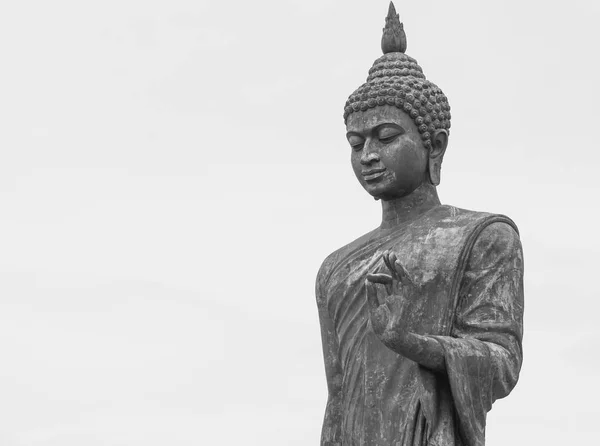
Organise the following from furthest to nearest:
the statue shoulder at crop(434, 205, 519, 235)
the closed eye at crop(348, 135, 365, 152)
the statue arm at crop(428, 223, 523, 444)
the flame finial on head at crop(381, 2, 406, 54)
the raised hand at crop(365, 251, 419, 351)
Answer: the flame finial on head at crop(381, 2, 406, 54), the closed eye at crop(348, 135, 365, 152), the statue shoulder at crop(434, 205, 519, 235), the statue arm at crop(428, 223, 523, 444), the raised hand at crop(365, 251, 419, 351)

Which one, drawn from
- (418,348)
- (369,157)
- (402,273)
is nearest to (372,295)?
(402,273)

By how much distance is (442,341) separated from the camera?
1567 centimetres

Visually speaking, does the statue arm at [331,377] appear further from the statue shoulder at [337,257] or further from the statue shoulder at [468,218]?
the statue shoulder at [468,218]

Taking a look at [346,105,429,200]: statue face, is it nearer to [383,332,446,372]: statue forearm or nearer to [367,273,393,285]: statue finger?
[367,273,393,285]: statue finger

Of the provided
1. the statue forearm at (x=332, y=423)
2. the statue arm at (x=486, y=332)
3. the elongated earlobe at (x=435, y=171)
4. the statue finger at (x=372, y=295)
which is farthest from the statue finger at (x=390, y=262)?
the statue forearm at (x=332, y=423)

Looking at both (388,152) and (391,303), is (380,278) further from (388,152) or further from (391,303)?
(388,152)

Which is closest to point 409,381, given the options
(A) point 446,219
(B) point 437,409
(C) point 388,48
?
(B) point 437,409

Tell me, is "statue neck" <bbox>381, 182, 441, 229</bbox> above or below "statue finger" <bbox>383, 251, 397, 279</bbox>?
above

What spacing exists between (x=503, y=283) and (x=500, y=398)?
0.94 m

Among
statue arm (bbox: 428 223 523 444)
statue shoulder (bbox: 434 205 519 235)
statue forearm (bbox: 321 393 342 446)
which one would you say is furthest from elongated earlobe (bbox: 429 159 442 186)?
statue forearm (bbox: 321 393 342 446)

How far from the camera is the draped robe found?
1578 centimetres

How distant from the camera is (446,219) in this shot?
16.6m

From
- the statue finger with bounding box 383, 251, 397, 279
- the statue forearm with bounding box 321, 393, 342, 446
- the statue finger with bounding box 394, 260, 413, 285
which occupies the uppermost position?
the statue finger with bounding box 383, 251, 397, 279

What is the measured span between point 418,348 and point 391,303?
433 mm
